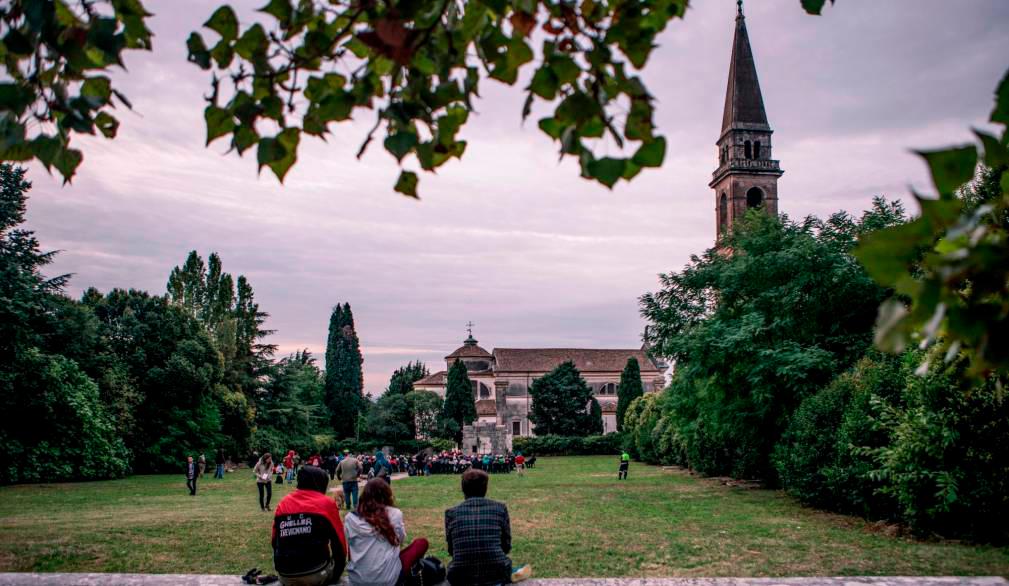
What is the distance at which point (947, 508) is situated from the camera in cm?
1113

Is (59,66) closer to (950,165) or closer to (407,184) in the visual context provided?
(407,184)

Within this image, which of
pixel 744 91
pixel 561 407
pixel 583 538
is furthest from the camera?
pixel 561 407

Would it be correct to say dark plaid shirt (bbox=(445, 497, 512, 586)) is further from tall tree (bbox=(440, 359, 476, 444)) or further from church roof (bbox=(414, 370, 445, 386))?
church roof (bbox=(414, 370, 445, 386))

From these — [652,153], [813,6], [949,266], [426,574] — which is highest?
[813,6]

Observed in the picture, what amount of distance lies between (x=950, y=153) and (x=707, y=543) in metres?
10.9

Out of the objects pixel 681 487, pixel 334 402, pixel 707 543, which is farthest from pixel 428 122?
pixel 334 402

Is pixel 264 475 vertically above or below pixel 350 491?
above

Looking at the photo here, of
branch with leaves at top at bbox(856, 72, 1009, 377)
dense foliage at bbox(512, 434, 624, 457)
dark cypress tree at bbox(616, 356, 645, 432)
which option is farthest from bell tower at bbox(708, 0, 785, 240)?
branch with leaves at top at bbox(856, 72, 1009, 377)

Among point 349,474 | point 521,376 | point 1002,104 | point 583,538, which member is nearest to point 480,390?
point 521,376

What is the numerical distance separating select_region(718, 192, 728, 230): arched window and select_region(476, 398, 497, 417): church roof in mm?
31258

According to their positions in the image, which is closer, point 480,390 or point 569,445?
point 569,445

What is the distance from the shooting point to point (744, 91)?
182ft

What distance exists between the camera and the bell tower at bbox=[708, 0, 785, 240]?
181ft

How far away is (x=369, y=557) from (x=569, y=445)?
2255 inches
